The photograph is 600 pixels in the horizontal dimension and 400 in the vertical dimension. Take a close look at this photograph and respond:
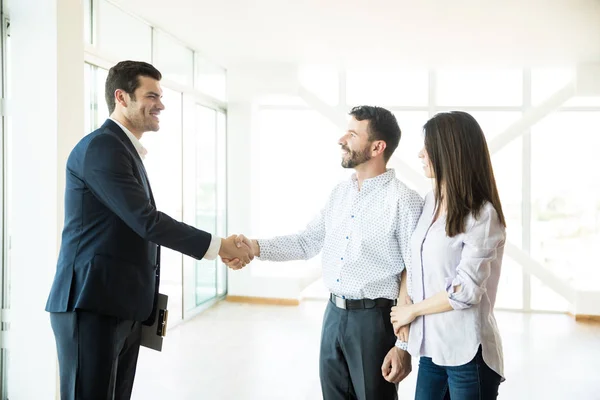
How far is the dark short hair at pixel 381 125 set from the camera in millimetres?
2090

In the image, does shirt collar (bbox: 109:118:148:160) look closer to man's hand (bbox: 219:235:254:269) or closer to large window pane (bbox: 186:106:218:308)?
man's hand (bbox: 219:235:254:269)

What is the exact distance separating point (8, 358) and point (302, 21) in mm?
3433

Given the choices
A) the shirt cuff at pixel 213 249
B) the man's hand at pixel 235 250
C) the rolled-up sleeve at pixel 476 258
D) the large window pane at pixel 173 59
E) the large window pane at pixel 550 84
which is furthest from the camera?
the large window pane at pixel 550 84

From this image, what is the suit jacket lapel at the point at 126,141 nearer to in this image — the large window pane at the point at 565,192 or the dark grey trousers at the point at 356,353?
the dark grey trousers at the point at 356,353

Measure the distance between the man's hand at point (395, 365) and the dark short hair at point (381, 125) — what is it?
0.76 meters

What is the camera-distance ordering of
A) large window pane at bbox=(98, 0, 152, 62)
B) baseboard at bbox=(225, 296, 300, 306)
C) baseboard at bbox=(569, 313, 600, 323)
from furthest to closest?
baseboard at bbox=(225, 296, 300, 306)
baseboard at bbox=(569, 313, 600, 323)
large window pane at bbox=(98, 0, 152, 62)

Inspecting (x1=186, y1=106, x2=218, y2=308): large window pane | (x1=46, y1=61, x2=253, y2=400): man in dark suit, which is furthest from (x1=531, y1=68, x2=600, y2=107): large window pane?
(x1=46, y1=61, x2=253, y2=400): man in dark suit

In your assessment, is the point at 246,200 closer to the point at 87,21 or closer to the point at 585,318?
the point at 87,21

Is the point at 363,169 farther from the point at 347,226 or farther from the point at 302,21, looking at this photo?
the point at 302,21

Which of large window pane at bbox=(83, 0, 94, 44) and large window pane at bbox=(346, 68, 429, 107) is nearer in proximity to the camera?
Answer: large window pane at bbox=(83, 0, 94, 44)

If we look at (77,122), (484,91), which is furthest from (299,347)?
(484,91)

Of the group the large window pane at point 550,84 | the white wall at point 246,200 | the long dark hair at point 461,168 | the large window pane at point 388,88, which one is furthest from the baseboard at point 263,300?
the long dark hair at point 461,168

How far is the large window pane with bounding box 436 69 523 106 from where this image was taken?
6.75m

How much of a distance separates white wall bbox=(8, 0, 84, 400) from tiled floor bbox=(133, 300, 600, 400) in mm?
925
